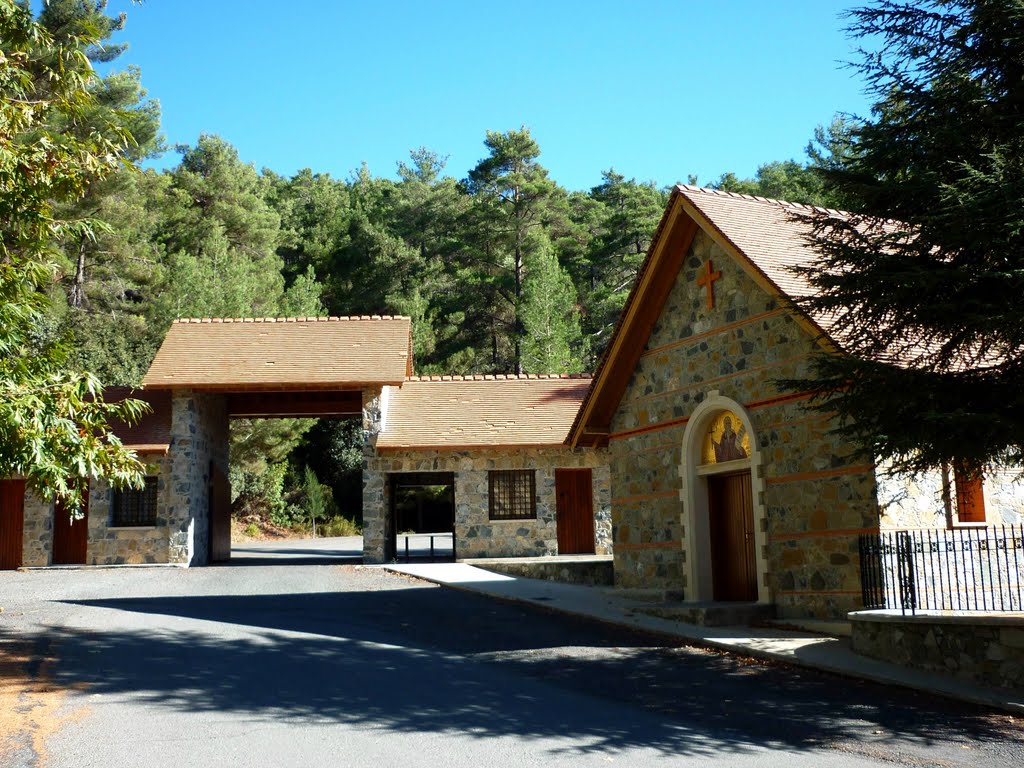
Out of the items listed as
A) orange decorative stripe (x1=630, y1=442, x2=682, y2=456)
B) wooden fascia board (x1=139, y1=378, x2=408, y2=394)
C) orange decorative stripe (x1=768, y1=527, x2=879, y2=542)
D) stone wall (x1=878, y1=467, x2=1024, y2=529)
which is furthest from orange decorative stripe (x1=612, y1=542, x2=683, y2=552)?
wooden fascia board (x1=139, y1=378, x2=408, y2=394)

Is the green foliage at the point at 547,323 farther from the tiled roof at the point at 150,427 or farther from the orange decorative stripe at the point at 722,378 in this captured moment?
the orange decorative stripe at the point at 722,378

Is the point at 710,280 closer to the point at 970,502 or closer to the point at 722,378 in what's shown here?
the point at 722,378

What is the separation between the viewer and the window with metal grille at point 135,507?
2436 centimetres

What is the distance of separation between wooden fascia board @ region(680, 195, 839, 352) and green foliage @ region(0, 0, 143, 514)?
288 inches

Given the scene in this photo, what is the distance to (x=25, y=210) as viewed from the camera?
32.4ft

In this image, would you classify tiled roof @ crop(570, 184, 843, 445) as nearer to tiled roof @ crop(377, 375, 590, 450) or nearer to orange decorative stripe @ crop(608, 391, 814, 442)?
orange decorative stripe @ crop(608, 391, 814, 442)

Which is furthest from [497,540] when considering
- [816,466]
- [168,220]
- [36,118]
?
[168,220]

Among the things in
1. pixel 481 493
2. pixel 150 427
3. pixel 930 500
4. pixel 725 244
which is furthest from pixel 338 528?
pixel 930 500

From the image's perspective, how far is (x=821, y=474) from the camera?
12422 millimetres

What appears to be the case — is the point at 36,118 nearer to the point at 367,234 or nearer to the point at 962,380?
the point at 962,380

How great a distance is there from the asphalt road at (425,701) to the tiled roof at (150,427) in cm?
990

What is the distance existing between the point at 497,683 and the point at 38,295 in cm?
618

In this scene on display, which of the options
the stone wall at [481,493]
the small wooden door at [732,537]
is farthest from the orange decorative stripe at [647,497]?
the stone wall at [481,493]

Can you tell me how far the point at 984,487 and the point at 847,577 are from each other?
2.24 meters
